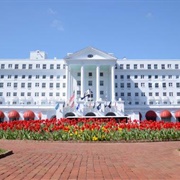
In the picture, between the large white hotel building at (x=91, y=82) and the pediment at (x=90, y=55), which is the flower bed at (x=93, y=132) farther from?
the pediment at (x=90, y=55)

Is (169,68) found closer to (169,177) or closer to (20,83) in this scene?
(20,83)

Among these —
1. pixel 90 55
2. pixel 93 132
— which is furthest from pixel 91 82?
pixel 93 132

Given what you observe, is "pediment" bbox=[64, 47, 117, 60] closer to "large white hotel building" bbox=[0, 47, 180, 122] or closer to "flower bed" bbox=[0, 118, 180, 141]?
"large white hotel building" bbox=[0, 47, 180, 122]

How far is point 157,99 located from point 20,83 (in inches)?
1544


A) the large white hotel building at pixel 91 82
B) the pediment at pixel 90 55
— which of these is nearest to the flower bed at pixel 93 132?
the large white hotel building at pixel 91 82

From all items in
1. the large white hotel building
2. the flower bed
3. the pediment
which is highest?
the pediment

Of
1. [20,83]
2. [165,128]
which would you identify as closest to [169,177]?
[165,128]

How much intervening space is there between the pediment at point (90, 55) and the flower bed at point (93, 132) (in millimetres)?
45242

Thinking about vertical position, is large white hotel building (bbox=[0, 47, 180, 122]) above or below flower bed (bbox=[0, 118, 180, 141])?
above

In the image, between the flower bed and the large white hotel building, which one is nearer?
the flower bed

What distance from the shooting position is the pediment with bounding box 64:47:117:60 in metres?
64.2

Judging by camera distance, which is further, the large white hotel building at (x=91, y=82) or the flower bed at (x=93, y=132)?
the large white hotel building at (x=91, y=82)

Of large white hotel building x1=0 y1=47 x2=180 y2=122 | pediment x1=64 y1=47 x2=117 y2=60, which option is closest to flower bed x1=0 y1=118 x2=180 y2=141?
large white hotel building x1=0 y1=47 x2=180 y2=122

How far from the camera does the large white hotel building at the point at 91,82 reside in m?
64.3
